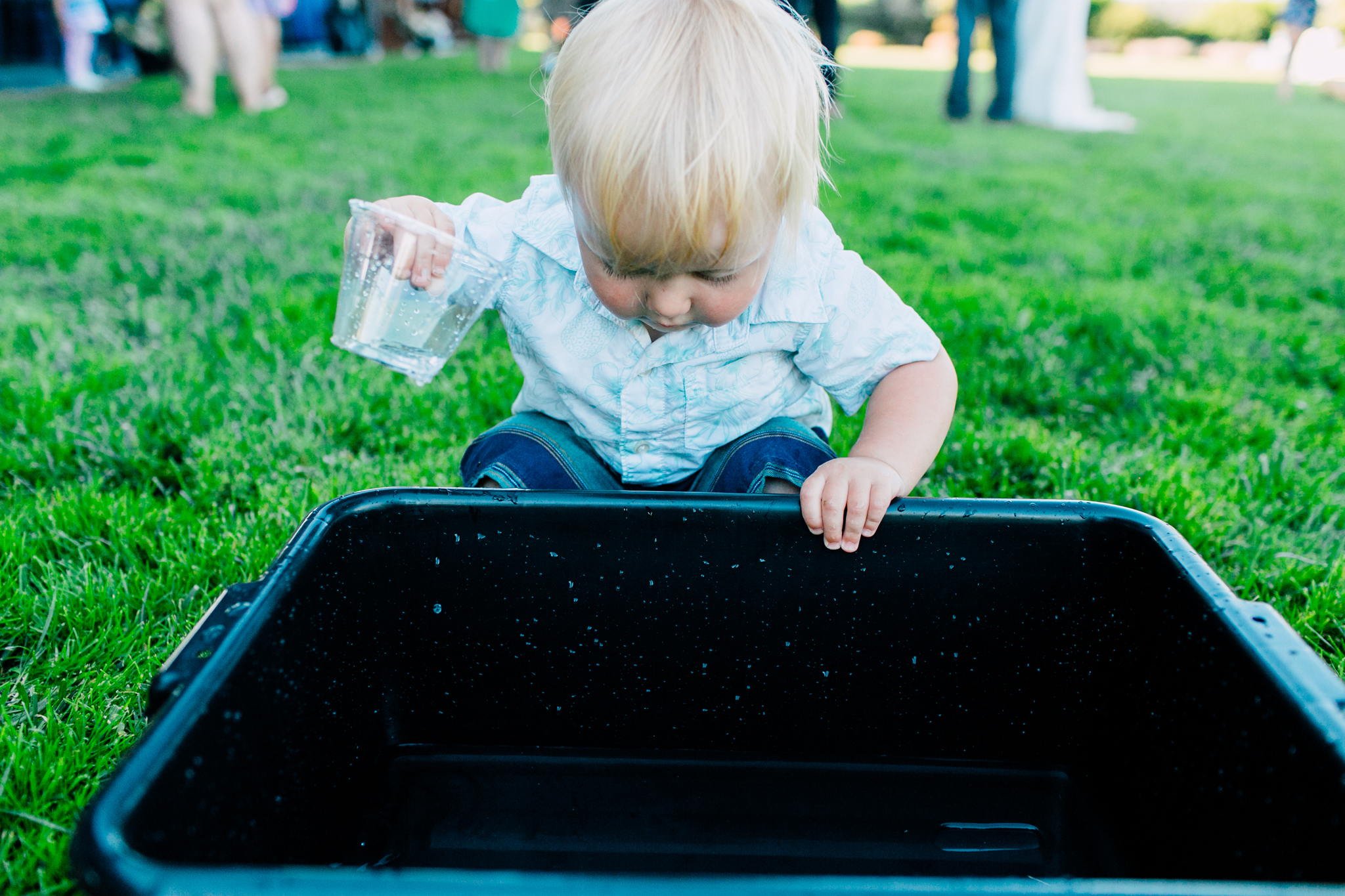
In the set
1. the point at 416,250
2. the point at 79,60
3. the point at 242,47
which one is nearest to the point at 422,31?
the point at 79,60

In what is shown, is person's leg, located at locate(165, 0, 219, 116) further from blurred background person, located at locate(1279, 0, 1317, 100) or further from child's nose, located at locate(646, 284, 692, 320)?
blurred background person, located at locate(1279, 0, 1317, 100)

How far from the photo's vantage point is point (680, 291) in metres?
0.84

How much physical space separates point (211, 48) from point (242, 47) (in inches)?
5.1

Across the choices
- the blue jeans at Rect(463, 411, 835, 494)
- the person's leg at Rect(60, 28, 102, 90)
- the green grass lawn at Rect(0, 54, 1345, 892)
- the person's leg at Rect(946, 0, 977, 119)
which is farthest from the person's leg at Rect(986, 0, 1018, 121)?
the person's leg at Rect(60, 28, 102, 90)

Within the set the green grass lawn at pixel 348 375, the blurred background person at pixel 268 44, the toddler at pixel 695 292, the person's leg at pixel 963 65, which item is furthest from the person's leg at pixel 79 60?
the toddler at pixel 695 292

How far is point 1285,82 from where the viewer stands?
923 centimetres

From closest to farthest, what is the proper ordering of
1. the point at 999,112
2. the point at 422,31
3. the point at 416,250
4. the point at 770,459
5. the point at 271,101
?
the point at 416,250, the point at 770,459, the point at 271,101, the point at 999,112, the point at 422,31

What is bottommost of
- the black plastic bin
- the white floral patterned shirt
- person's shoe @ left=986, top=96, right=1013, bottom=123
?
the black plastic bin

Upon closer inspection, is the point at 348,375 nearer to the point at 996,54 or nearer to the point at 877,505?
the point at 877,505

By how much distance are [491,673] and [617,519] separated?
239 millimetres

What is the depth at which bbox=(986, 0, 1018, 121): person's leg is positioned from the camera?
4953 mm

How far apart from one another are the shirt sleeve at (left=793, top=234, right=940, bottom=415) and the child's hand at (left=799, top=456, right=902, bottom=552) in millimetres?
211

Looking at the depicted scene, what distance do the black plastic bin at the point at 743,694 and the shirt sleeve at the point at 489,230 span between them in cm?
33

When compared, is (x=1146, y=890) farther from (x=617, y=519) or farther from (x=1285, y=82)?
(x=1285, y=82)
